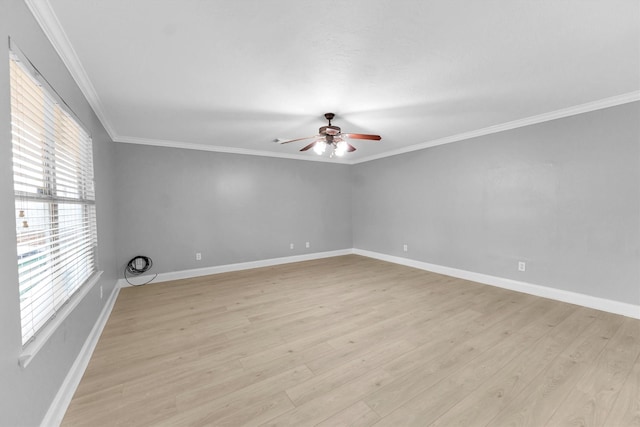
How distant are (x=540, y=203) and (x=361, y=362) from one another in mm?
3245

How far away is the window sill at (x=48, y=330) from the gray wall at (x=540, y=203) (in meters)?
4.78

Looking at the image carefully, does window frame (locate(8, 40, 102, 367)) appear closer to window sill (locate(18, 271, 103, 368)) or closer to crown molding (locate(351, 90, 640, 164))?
window sill (locate(18, 271, 103, 368))

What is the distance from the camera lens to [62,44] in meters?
1.71

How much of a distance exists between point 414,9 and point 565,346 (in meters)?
2.95

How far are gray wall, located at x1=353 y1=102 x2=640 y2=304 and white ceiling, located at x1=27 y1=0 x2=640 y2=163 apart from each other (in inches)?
15.3

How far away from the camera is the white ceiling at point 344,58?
4.91ft

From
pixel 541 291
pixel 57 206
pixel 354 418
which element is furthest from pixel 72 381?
pixel 541 291

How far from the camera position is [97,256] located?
269cm

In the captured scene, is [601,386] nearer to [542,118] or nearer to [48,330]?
[542,118]

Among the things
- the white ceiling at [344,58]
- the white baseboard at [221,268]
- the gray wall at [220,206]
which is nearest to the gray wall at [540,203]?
the white ceiling at [344,58]

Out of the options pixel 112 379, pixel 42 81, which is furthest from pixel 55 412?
pixel 42 81

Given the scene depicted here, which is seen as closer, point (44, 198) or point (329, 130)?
point (44, 198)

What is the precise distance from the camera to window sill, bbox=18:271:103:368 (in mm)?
1175

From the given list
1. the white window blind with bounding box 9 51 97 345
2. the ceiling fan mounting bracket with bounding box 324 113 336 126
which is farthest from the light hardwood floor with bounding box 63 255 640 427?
the ceiling fan mounting bracket with bounding box 324 113 336 126
